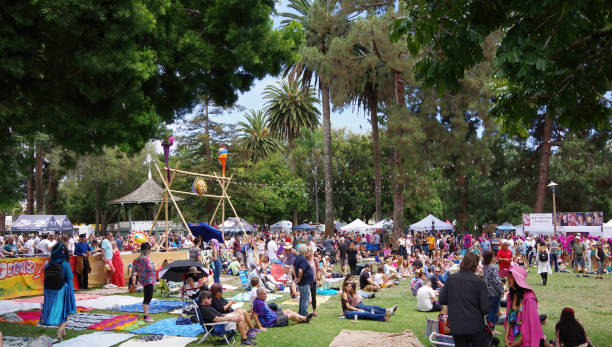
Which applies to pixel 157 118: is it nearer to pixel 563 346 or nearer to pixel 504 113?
pixel 504 113

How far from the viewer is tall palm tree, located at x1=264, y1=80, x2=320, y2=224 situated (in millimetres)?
51594

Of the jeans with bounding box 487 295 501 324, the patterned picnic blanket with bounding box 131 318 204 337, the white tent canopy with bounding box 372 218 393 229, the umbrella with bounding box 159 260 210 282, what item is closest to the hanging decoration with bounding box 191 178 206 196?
the umbrella with bounding box 159 260 210 282

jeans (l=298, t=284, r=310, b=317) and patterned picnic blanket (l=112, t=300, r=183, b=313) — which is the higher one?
jeans (l=298, t=284, r=310, b=317)

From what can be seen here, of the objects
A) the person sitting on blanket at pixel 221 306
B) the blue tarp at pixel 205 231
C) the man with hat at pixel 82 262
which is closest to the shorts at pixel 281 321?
the person sitting on blanket at pixel 221 306

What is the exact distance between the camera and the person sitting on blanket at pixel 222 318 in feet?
25.9

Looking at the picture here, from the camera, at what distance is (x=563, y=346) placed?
5.88 metres

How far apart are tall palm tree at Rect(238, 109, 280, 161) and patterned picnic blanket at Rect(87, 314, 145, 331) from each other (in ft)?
133

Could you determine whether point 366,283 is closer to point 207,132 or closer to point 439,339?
point 439,339

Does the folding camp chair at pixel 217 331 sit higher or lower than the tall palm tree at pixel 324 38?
lower

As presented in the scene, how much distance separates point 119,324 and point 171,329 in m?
1.15

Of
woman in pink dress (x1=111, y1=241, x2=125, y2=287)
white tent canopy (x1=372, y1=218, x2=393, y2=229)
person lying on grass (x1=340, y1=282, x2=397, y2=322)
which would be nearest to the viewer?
person lying on grass (x1=340, y1=282, x2=397, y2=322)

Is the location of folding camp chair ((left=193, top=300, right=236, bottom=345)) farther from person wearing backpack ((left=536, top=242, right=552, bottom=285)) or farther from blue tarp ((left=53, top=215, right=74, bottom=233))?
blue tarp ((left=53, top=215, right=74, bottom=233))

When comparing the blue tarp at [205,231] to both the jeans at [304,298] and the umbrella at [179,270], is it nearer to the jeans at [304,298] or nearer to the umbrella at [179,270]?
the umbrella at [179,270]

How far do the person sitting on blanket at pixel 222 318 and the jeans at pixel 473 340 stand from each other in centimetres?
382
